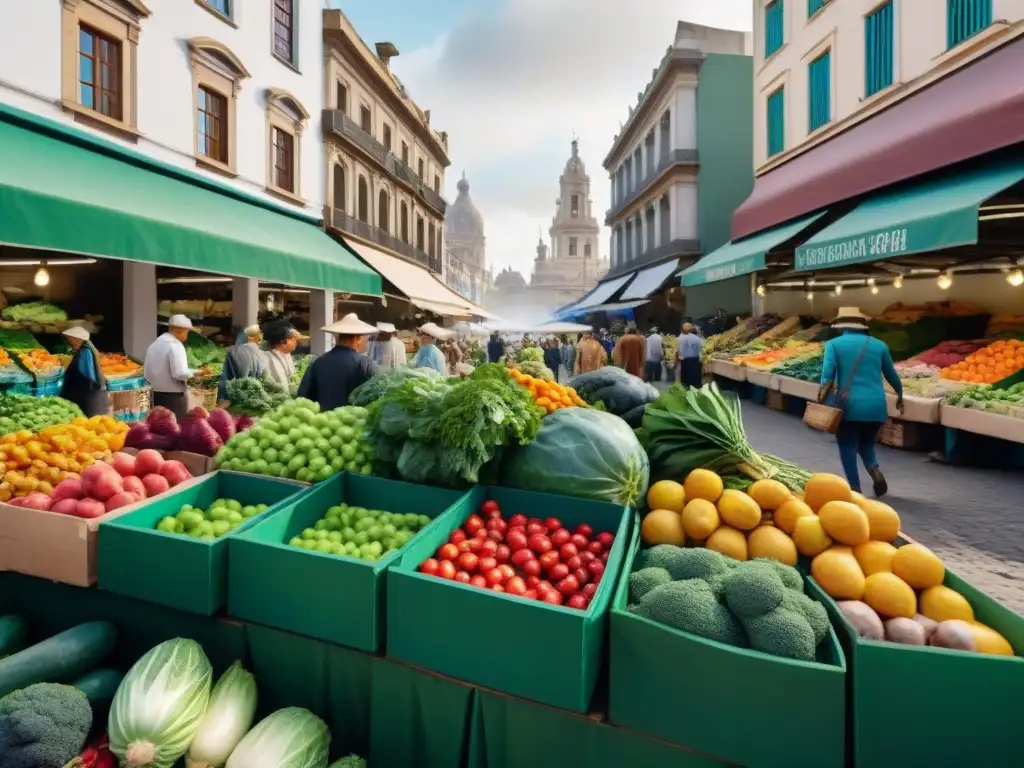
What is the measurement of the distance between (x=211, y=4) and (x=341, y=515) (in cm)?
1260

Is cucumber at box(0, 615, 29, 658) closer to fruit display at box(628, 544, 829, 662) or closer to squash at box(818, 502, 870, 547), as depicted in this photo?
fruit display at box(628, 544, 829, 662)

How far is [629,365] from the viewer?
40.6ft

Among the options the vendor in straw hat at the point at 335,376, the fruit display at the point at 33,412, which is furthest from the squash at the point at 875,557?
the fruit display at the point at 33,412

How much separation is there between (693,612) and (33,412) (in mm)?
6249

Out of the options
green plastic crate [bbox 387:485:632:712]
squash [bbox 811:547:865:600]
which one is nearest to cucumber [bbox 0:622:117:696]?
green plastic crate [bbox 387:485:632:712]

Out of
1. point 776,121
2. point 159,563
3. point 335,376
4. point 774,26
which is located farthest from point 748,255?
point 159,563

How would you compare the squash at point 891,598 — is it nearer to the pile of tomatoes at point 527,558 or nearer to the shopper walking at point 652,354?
the pile of tomatoes at point 527,558

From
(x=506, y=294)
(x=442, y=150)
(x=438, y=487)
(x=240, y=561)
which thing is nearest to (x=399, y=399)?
(x=438, y=487)

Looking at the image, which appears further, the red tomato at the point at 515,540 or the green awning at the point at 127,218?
the green awning at the point at 127,218

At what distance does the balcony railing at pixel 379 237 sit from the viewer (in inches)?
634

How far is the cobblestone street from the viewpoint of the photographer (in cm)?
418

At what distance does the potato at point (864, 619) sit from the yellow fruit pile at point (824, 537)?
0.11m

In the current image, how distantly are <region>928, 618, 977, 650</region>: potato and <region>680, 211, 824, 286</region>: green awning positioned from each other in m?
9.41

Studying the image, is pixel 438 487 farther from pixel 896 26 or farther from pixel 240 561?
pixel 896 26
